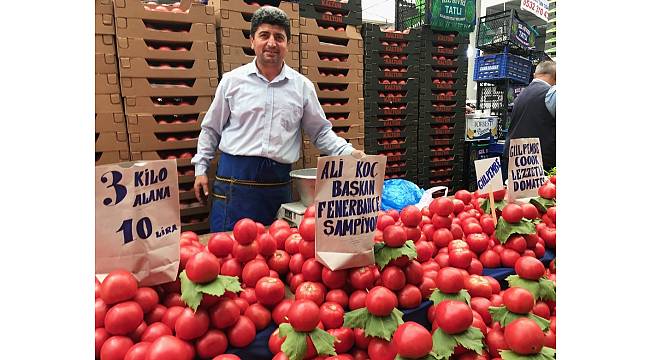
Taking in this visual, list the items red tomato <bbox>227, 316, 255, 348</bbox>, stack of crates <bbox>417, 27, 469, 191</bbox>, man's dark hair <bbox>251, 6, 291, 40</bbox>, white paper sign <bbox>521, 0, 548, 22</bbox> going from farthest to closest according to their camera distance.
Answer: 1. white paper sign <bbox>521, 0, 548, 22</bbox>
2. stack of crates <bbox>417, 27, 469, 191</bbox>
3. man's dark hair <bbox>251, 6, 291, 40</bbox>
4. red tomato <bbox>227, 316, 255, 348</bbox>

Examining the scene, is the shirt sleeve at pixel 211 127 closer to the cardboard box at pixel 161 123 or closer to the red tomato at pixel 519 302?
the cardboard box at pixel 161 123

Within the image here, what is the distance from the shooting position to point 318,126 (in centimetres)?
307

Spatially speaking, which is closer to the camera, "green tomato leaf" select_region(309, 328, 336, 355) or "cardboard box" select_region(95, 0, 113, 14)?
"green tomato leaf" select_region(309, 328, 336, 355)

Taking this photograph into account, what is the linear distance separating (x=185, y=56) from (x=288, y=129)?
1.16 meters

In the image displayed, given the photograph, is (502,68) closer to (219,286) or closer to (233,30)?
(233,30)

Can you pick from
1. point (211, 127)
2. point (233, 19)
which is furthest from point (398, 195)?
point (233, 19)

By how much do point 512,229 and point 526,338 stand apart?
79 centimetres

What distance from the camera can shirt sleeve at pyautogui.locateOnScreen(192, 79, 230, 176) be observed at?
284 centimetres

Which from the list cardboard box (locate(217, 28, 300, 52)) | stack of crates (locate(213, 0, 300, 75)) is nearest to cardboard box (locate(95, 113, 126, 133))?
stack of crates (locate(213, 0, 300, 75))

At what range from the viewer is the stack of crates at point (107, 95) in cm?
299

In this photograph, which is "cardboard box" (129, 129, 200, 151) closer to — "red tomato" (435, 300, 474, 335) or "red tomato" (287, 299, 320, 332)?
"red tomato" (287, 299, 320, 332)

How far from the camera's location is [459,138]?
5.70m

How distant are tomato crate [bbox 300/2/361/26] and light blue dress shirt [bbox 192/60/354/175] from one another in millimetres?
1287

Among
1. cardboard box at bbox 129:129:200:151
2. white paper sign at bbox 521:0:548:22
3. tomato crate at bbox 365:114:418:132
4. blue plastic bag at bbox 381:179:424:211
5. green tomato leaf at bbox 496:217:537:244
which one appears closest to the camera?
green tomato leaf at bbox 496:217:537:244
